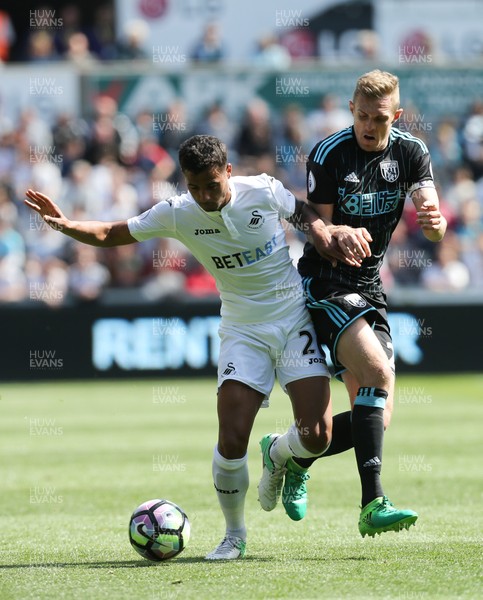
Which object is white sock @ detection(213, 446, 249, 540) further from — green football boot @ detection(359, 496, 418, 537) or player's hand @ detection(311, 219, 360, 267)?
player's hand @ detection(311, 219, 360, 267)

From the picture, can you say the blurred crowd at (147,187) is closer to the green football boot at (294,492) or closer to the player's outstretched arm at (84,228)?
the green football boot at (294,492)

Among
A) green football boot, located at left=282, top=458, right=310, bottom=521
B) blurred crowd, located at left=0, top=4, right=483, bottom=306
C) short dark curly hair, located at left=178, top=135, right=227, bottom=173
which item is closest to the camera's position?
short dark curly hair, located at left=178, top=135, right=227, bottom=173

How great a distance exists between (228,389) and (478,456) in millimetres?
4825

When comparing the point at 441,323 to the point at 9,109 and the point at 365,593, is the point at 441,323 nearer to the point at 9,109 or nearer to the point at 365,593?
the point at 9,109

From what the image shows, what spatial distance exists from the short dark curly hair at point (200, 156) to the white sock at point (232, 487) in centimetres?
152

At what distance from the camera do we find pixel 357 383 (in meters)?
6.52

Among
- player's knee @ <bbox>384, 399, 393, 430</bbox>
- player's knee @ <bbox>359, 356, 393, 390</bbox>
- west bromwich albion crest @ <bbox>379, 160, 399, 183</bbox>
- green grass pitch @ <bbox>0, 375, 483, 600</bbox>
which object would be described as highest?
west bromwich albion crest @ <bbox>379, 160, 399, 183</bbox>

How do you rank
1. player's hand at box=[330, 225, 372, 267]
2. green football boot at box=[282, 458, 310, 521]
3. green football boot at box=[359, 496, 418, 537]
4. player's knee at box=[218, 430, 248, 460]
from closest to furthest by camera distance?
green football boot at box=[359, 496, 418, 537] < player's hand at box=[330, 225, 372, 267] < player's knee at box=[218, 430, 248, 460] < green football boot at box=[282, 458, 310, 521]

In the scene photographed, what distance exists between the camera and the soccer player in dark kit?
6.13 meters

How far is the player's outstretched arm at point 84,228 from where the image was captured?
624cm

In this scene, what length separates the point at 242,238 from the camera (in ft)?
20.6

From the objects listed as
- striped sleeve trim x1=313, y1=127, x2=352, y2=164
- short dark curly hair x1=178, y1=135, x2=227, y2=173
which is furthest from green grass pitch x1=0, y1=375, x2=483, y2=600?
striped sleeve trim x1=313, y1=127, x2=352, y2=164

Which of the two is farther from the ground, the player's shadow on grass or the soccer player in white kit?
the soccer player in white kit

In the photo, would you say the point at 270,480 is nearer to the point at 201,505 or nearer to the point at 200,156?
the point at 201,505
